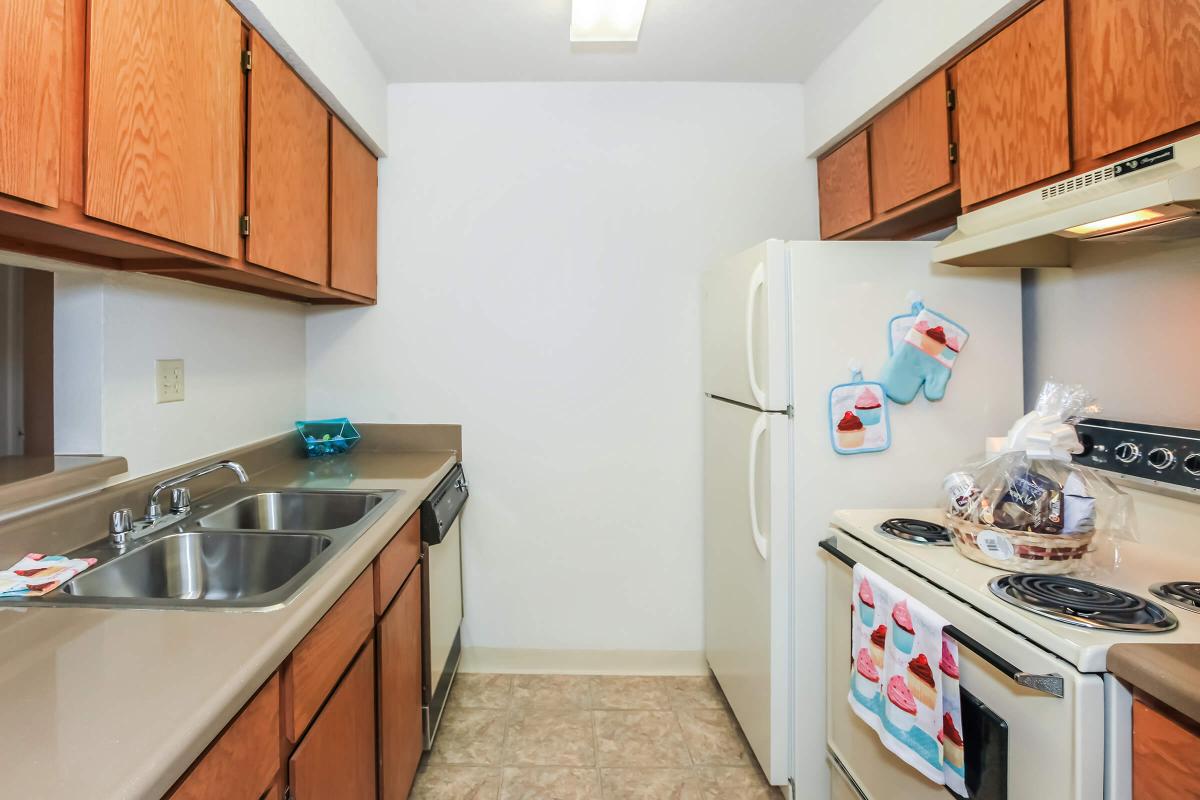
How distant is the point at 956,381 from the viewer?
161cm

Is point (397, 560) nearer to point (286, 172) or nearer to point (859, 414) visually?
point (286, 172)

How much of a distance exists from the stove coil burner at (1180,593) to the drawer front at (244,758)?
1525 mm

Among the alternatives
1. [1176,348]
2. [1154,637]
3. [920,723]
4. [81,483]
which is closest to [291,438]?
[81,483]

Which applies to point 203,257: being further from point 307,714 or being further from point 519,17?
point 519,17

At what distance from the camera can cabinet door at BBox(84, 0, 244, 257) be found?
37.6 inches

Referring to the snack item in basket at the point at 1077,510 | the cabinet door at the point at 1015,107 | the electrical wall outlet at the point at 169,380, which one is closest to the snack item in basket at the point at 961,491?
the snack item in basket at the point at 1077,510

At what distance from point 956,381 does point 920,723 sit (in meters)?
0.95

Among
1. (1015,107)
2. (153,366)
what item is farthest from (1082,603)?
(153,366)

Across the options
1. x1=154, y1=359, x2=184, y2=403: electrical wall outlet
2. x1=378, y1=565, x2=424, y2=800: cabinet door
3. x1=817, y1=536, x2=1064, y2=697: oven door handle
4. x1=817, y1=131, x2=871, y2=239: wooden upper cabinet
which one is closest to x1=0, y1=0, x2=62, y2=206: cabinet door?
x1=154, y1=359, x2=184, y2=403: electrical wall outlet

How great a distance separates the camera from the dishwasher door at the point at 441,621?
5.84 feet

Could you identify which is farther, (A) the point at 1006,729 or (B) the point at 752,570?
(B) the point at 752,570

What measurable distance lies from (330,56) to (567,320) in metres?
1.21

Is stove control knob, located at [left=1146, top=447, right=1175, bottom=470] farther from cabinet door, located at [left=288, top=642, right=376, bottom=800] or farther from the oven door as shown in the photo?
cabinet door, located at [left=288, top=642, right=376, bottom=800]

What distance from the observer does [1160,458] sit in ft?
4.13
